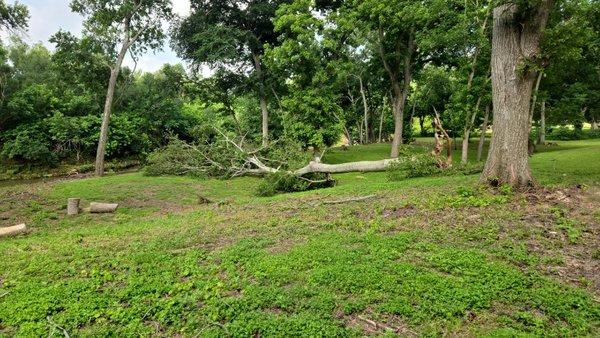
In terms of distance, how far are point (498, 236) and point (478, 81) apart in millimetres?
13276

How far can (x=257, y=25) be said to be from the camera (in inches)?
961

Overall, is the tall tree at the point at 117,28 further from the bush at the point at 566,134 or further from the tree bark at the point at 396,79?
the bush at the point at 566,134

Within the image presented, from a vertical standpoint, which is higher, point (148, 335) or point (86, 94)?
point (86, 94)

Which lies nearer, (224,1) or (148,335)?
(148,335)

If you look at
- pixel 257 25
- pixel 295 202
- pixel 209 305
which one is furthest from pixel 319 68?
pixel 209 305

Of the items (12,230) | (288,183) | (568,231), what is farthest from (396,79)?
(12,230)

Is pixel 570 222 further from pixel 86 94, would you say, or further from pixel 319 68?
pixel 86 94

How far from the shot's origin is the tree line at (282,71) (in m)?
16.5

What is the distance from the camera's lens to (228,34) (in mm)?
22828

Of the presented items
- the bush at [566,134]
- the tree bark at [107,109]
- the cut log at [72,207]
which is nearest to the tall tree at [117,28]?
the tree bark at [107,109]

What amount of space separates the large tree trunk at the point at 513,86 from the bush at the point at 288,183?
255 inches

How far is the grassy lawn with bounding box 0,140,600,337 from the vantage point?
3744 millimetres

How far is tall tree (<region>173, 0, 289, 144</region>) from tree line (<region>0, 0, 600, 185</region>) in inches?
3.1

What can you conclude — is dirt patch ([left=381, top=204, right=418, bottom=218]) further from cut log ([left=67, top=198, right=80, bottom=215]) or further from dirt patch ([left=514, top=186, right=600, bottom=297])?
cut log ([left=67, top=198, right=80, bottom=215])
